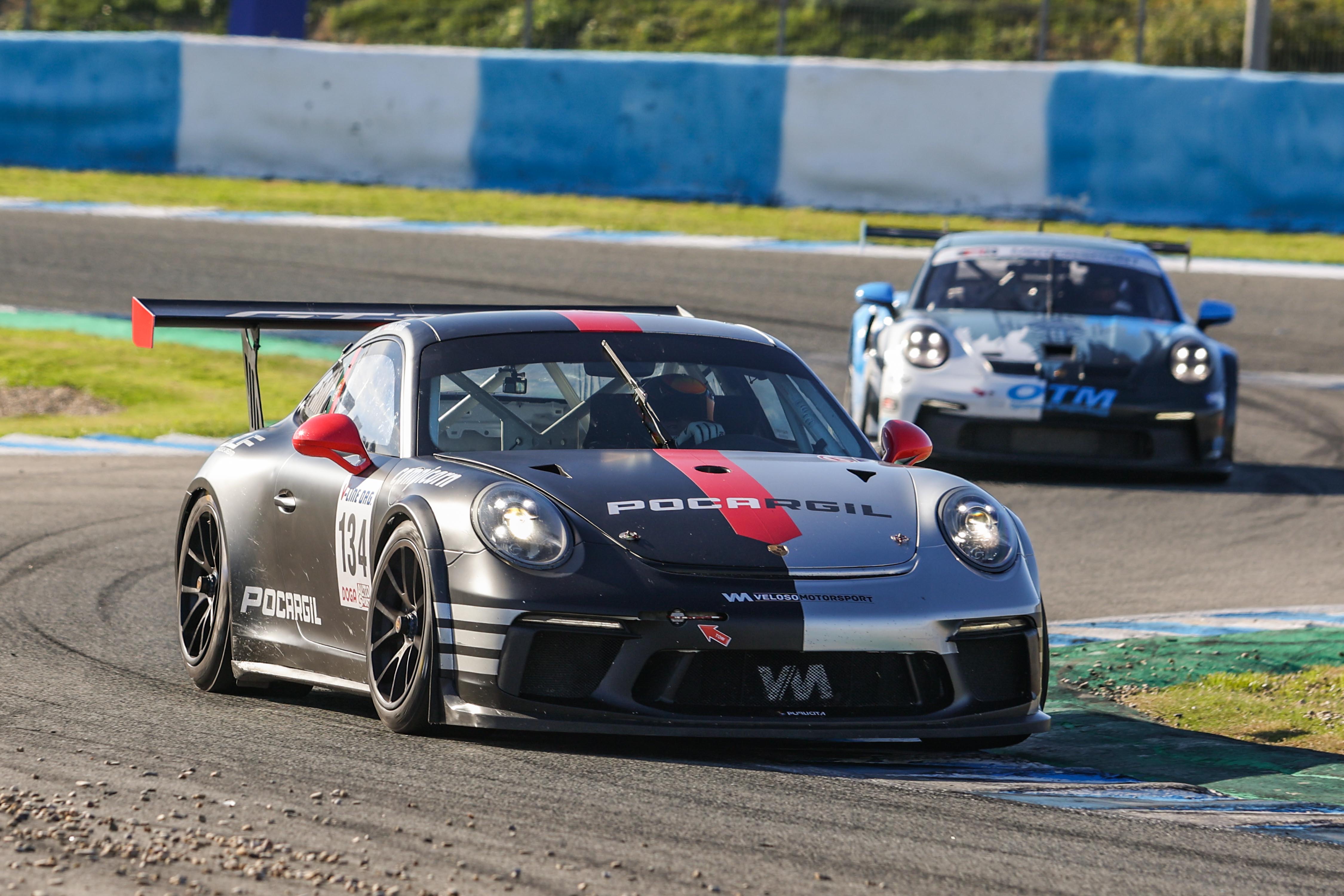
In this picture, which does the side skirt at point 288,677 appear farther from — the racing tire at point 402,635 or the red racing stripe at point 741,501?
the red racing stripe at point 741,501

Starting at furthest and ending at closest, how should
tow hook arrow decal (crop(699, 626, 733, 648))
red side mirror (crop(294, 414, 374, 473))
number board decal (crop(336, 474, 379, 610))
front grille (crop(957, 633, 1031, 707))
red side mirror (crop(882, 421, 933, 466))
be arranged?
1. red side mirror (crop(882, 421, 933, 466))
2. red side mirror (crop(294, 414, 374, 473))
3. number board decal (crop(336, 474, 379, 610))
4. front grille (crop(957, 633, 1031, 707))
5. tow hook arrow decal (crop(699, 626, 733, 648))

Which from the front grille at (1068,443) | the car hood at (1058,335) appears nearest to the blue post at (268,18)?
Result: the car hood at (1058,335)

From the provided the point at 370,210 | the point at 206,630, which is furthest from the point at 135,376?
the point at 206,630

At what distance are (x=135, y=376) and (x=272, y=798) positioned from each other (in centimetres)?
973

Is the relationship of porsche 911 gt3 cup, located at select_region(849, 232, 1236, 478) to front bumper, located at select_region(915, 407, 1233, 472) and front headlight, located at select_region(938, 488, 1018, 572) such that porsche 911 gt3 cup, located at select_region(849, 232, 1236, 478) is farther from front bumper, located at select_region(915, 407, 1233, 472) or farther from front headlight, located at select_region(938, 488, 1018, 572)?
front headlight, located at select_region(938, 488, 1018, 572)

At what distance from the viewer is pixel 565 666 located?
4.50 meters

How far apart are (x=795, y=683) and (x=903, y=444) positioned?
1235 mm

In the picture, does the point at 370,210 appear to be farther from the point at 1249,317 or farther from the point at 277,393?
the point at 1249,317

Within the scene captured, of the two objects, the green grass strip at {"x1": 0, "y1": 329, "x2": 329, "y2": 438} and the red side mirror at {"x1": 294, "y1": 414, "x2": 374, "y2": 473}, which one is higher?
the red side mirror at {"x1": 294, "y1": 414, "x2": 374, "y2": 473}

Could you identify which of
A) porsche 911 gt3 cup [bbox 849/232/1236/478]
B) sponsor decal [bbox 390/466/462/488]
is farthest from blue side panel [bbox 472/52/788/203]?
sponsor decal [bbox 390/466/462/488]

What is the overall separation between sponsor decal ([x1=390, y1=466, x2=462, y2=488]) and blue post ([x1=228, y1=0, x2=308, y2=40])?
19.2 meters

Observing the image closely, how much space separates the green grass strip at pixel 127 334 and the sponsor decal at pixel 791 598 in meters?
9.97

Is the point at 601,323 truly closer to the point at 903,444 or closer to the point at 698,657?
the point at 903,444

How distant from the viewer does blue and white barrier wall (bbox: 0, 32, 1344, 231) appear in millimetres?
18625
